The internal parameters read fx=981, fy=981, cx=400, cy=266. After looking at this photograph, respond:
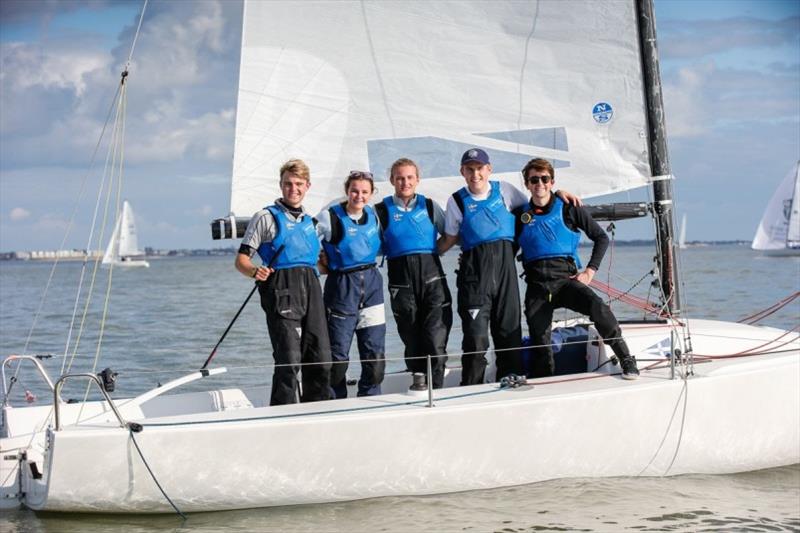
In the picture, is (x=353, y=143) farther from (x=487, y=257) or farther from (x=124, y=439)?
(x=124, y=439)

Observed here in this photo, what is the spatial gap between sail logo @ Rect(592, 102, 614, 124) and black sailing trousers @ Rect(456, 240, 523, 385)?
1.39 meters

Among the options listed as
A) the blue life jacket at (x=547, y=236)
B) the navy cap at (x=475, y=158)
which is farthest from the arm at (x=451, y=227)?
the blue life jacket at (x=547, y=236)

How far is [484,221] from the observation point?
5391mm

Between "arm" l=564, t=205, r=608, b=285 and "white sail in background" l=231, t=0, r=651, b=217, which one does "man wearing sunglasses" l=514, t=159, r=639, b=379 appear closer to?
"arm" l=564, t=205, r=608, b=285

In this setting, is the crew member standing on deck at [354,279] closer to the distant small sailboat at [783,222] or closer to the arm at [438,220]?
the arm at [438,220]

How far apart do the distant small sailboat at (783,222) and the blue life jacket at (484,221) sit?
117 ft

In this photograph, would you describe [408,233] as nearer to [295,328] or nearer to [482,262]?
[482,262]

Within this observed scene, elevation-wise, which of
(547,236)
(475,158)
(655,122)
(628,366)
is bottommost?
(628,366)

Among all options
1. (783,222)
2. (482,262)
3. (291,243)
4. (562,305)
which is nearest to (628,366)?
(562,305)

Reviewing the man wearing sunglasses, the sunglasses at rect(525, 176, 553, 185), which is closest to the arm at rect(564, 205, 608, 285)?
the man wearing sunglasses

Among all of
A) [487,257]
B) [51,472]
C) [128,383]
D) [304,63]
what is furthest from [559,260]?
Result: [128,383]

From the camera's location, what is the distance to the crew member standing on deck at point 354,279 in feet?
17.5

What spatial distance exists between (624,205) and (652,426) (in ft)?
5.00

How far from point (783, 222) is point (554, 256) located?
3873cm
